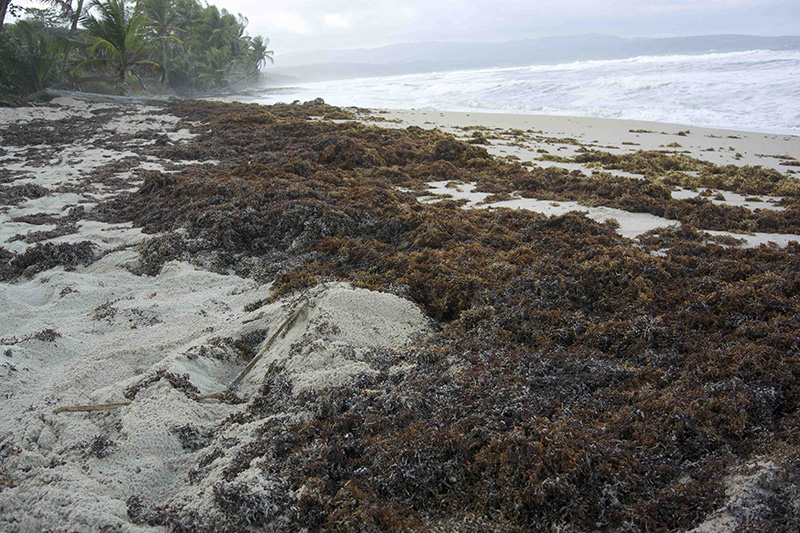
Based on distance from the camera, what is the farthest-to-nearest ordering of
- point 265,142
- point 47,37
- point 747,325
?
point 47,37
point 265,142
point 747,325

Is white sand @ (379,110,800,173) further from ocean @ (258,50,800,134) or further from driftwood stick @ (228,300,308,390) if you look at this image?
driftwood stick @ (228,300,308,390)

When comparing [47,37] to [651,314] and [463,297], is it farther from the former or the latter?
[651,314]

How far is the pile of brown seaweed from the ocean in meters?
11.7

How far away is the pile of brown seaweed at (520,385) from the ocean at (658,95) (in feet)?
38.4

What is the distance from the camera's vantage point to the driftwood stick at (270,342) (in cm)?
259

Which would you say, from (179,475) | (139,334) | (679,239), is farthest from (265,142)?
(179,475)

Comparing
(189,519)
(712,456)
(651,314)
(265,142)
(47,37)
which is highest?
(47,37)

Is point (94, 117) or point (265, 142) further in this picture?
point (94, 117)

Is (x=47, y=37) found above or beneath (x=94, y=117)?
above

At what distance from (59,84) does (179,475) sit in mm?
20557

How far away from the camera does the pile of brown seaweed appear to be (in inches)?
66.0

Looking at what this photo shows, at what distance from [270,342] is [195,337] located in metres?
0.53

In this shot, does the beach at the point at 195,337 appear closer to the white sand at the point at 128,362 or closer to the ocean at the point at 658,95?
the white sand at the point at 128,362

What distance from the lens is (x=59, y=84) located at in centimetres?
1698
